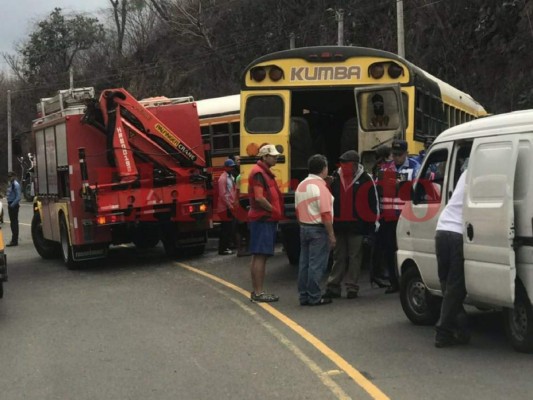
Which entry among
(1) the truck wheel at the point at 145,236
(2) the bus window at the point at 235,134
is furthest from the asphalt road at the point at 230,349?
(2) the bus window at the point at 235,134

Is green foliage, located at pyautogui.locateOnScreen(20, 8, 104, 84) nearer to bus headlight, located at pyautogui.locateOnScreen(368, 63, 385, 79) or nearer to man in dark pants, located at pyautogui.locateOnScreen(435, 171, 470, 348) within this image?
bus headlight, located at pyautogui.locateOnScreen(368, 63, 385, 79)

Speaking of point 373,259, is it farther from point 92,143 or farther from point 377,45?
point 377,45

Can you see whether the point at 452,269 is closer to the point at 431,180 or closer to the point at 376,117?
the point at 431,180

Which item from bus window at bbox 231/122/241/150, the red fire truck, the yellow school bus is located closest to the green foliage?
bus window at bbox 231/122/241/150

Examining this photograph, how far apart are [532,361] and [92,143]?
9.16 meters

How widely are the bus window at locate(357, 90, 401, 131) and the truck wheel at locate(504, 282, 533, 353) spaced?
4.95 meters

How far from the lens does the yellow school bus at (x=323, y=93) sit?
11102 millimetres

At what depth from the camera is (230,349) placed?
283 inches

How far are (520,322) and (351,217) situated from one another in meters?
3.38

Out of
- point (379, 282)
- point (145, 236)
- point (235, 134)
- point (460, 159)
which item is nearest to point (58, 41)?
point (235, 134)

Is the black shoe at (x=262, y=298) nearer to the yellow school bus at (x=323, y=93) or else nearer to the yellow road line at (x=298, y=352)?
the yellow road line at (x=298, y=352)

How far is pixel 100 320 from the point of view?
352 inches

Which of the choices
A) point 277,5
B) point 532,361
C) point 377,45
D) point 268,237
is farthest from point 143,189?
point 277,5

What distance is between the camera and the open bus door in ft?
36.1
